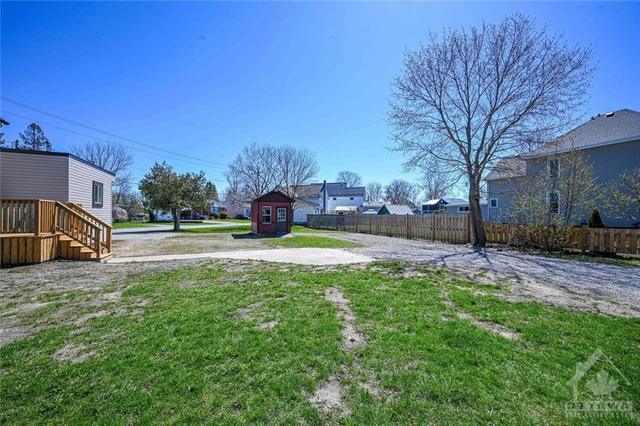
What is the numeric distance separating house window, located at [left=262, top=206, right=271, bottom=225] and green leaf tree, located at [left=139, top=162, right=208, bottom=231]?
8.36 metres

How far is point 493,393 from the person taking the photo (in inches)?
95.0

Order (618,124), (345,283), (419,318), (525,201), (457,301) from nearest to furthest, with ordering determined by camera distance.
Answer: (419,318) < (457,301) < (345,283) < (525,201) < (618,124)

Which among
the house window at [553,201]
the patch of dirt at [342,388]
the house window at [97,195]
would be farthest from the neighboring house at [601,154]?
the house window at [97,195]

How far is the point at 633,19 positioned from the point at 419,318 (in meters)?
13.3

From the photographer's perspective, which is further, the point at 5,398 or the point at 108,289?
the point at 108,289

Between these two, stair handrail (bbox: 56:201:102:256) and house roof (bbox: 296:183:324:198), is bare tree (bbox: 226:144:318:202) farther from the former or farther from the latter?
stair handrail (bbox: 56:201:102:256)

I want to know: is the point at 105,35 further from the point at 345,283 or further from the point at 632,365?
the point at 632,365

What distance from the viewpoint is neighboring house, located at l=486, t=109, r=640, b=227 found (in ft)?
48.6

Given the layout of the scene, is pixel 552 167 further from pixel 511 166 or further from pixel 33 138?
pixel 33 138

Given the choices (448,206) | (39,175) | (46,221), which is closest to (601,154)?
(448,206)

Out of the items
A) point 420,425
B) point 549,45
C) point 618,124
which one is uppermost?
point 549,45

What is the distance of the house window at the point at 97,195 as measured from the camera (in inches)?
512

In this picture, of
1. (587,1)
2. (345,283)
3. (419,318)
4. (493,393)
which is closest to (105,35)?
(345,283)

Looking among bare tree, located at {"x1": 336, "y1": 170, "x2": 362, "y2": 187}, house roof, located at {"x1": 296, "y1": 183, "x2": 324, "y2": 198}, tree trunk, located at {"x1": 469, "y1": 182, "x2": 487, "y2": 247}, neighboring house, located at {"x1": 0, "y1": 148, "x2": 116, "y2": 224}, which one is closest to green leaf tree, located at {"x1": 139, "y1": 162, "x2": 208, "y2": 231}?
neighboring house, located at {"x1": 0, "y1": 148, "x2": 116, "y2": 224}
